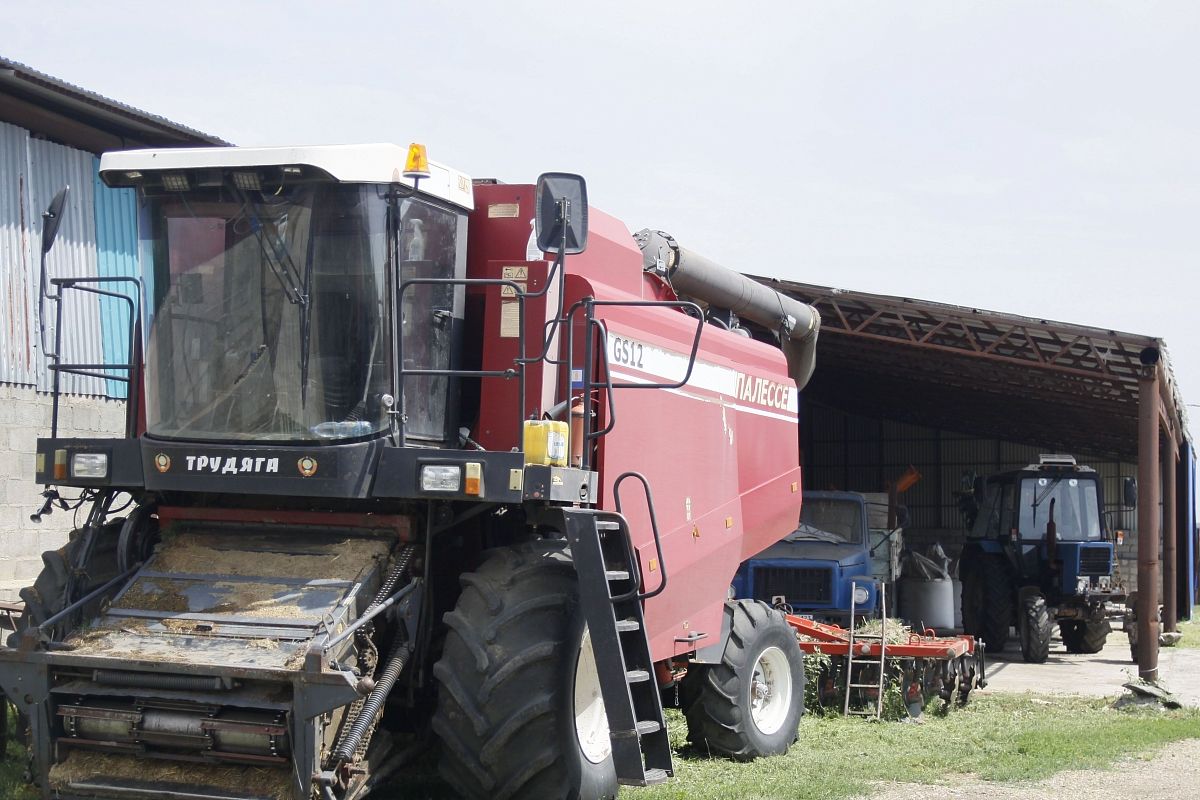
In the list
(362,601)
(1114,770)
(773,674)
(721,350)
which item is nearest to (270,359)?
(362,601)

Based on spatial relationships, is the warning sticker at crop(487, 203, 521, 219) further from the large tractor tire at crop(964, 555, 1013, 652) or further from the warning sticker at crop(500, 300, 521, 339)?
the large tractor tire at crop(964, 555, 1013, 652)

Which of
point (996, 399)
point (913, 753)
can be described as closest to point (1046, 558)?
point (996, 399)

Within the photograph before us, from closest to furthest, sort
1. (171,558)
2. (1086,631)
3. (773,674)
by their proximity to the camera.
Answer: (171,558) → (773,674) → (1086,631)

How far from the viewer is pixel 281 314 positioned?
22.0 ft

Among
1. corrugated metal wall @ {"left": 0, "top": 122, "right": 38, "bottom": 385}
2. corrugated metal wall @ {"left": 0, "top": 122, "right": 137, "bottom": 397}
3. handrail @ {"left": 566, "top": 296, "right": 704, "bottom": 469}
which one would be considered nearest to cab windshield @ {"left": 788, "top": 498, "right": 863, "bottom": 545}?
corrugated metal wall @ {"left": 0, "top": 122, "right": 137, "bottom": 397}

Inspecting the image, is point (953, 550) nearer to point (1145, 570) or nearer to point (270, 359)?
point (1145, 570)

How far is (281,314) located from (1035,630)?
45.4ft

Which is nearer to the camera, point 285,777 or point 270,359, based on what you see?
point 285,777

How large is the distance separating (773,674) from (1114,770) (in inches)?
92.5

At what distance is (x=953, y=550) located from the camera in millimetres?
34031

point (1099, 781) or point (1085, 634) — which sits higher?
point (1099, 781)

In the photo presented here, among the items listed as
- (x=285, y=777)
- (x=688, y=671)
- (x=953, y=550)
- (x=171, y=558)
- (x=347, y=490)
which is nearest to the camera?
(x=285, y=777)

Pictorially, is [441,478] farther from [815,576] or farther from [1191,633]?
[1191,633]

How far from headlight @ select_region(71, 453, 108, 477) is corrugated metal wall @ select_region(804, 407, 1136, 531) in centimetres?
2946
